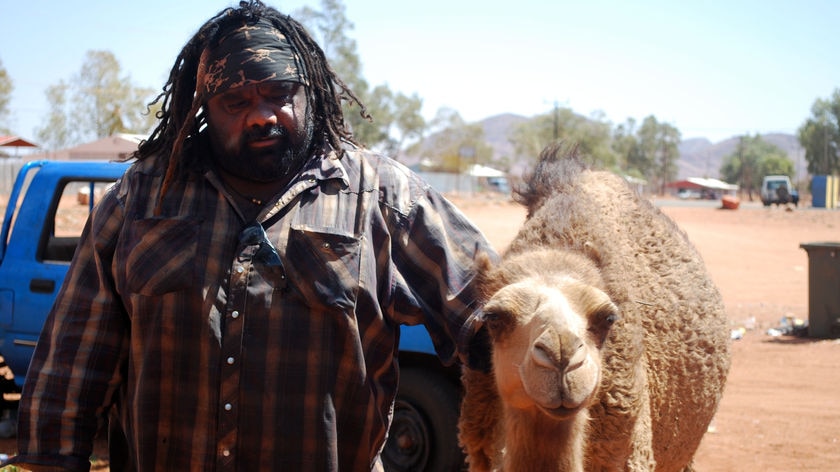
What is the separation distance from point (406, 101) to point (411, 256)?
67.9m

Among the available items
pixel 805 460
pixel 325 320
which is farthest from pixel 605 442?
pixel 805 460

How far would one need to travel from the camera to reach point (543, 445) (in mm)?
2730

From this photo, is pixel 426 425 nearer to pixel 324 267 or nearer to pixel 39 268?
pixel 324 267

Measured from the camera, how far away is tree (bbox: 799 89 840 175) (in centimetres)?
8105

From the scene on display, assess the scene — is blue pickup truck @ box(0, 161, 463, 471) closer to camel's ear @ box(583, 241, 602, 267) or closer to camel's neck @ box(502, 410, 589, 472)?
camel's ear @ box(583, 241, 602, 267)

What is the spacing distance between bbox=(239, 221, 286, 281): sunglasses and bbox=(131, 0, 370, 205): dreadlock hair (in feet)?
1.26

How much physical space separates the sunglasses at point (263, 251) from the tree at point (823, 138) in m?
89.4

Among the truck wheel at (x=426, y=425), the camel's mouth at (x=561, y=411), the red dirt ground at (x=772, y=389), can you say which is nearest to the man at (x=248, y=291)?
the camel's mouth at (x=561, y=411)

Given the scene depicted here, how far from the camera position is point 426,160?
91.0 meters

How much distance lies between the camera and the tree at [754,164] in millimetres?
94438

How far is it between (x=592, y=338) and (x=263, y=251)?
46.7 inches

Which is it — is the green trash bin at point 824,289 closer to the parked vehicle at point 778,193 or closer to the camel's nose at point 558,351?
the camel's nose at point 558,351

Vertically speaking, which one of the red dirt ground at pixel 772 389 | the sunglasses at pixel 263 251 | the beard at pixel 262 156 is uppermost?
the beard at pixel 262 156

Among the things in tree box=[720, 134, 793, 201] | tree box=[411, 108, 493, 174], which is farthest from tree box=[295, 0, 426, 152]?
tree box=[720, 134, 793, 201]
